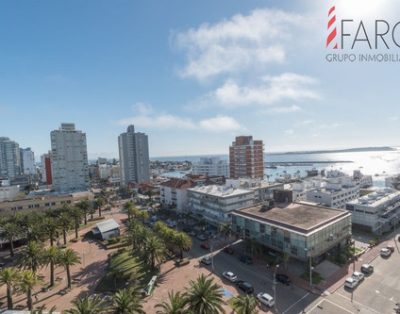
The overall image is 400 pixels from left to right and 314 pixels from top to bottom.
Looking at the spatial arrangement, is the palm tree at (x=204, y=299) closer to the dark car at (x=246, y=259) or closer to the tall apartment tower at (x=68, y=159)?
the dark car at (x=246, y=259)

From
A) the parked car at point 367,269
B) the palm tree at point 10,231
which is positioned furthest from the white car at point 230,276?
the palm tree at point 10,231

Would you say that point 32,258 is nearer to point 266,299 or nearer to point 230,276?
point 230,276

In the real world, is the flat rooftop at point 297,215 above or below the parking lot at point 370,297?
above

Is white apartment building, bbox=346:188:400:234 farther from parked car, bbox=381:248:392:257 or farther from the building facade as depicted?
the building facade

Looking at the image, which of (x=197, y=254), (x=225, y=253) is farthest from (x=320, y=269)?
(x=197, y=254)

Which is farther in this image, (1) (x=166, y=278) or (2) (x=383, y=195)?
(2) (x=383, y=195)

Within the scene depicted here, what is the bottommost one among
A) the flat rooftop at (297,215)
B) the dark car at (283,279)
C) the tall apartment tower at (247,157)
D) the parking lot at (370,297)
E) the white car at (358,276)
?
the parking lot at (370,297)

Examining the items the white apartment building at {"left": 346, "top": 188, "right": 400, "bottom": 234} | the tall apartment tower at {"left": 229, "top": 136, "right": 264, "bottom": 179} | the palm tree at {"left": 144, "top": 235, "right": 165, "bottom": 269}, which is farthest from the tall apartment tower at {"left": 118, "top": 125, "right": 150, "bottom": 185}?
the white apartment building at {"left": 346, "top": 188, "right": 400, "bottom": 234}

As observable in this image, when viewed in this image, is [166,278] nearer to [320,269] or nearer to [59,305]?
[59,305]
